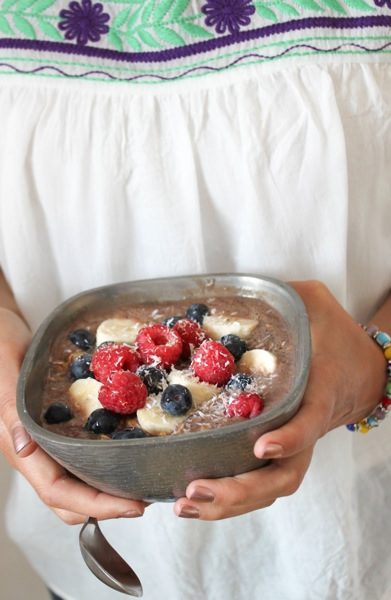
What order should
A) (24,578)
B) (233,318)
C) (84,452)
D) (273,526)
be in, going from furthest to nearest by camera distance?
(24,578) → (273,526) → (233,318) → (84,452)

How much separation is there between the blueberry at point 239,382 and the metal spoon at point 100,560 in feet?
0.48

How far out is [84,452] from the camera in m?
0.42

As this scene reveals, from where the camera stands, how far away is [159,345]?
0.51 meters

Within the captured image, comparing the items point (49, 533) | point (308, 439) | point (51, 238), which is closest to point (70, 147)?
point (51, 238)

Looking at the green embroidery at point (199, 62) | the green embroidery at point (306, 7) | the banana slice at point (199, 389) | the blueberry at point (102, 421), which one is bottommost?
the blueberry at point (102, 421)

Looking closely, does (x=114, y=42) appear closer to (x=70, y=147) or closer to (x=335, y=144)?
(x=70, y=147)

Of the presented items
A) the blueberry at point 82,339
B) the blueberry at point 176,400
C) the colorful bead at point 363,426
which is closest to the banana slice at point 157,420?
the blueberry at point 176,400

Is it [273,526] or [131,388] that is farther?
[273,526]

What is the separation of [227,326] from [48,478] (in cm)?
18

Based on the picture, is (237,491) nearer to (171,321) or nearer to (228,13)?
(171,321)

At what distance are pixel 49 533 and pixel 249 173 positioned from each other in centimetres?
46

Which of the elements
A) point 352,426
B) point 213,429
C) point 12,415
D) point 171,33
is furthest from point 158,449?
point 171,33

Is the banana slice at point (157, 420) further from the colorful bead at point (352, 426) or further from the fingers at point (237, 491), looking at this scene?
the colorful bead at point (352, 426)

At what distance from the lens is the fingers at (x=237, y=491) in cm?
43
